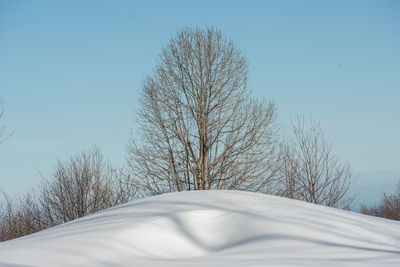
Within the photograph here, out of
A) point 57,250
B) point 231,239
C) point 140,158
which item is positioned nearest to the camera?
point 57,250

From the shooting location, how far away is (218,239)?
12.3ft

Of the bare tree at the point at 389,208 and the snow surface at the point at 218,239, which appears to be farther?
the bare tree at the point at 389,208

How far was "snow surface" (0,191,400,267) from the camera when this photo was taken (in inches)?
118

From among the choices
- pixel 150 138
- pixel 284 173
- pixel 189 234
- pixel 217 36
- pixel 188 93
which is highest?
pixel 217 36

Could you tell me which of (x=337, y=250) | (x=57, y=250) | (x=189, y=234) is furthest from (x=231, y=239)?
(x=57, y=250)

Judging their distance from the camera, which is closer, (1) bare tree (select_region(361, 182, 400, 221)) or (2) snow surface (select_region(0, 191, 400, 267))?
(2) snow surface (select_region(0, 191, 400, 267))

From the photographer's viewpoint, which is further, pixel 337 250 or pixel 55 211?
pixel 55 211

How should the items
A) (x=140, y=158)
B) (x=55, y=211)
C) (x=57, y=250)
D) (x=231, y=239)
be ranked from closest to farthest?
(x=57, y=250), (x=231, y=239), (x=55, y=211), (x=140, y=158)

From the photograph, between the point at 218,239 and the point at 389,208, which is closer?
the point at 218,239

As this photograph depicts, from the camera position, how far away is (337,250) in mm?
3312

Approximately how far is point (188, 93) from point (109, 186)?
165 inches

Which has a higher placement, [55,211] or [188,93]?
[188,93]

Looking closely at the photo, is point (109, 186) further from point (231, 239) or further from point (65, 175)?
point (231, 239)

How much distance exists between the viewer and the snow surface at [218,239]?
3010mm
